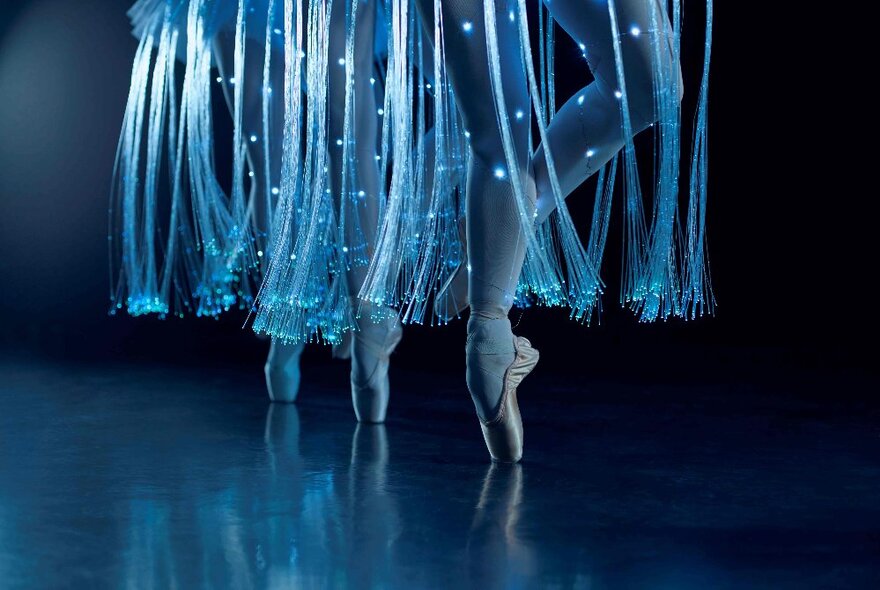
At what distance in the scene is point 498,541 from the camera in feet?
3.32

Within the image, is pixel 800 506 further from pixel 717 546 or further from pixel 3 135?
pixel 3 135

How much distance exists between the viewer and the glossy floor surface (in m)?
0.92

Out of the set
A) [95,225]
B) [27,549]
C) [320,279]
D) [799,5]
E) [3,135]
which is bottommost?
[27,549]

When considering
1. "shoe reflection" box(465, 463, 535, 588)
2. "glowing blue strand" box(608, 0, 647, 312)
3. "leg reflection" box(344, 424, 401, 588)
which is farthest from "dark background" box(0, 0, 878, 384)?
"shoe reflection" box(465, 463, 535, 588)

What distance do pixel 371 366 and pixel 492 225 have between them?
1.39ft

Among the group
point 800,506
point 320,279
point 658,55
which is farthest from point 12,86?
point 800,506

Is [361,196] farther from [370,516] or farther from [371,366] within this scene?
[370,516]

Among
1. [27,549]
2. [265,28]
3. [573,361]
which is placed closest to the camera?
[27,549]

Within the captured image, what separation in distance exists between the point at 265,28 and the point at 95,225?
1.89 meters

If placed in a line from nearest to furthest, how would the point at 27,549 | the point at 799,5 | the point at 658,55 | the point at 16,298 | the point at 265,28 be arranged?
the point at 27,549, the point at 658,55, the point at 265,28, the point at 799,5, the point at 16,298

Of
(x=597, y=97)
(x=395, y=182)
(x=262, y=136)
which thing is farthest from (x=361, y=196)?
(x=597, y=97)

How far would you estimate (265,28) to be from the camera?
193 cm

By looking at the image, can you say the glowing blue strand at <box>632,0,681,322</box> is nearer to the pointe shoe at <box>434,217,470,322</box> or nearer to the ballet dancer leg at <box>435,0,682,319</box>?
the ballet dancer leg at <box>435,0,682,319</box>

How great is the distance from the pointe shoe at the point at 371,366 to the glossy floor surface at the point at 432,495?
4cm
